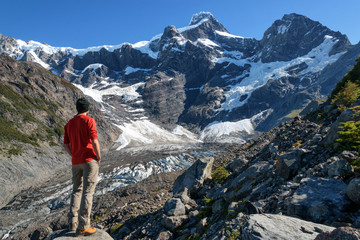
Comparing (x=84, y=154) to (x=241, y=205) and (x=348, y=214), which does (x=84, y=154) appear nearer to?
(x=241, y=205)

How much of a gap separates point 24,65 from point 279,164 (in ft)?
566

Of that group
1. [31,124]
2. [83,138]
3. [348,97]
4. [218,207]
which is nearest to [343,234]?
[218,207]

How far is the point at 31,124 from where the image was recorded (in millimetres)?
97500

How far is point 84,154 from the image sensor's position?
20.8 ft

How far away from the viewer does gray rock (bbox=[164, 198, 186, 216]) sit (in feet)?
30.2

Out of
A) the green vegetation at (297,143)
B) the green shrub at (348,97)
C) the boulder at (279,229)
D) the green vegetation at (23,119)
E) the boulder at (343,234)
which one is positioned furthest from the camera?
the green vegetation at (23,119)

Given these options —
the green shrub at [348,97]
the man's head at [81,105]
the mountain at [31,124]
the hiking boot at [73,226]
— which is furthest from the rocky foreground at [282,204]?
the mountain at [31,124]

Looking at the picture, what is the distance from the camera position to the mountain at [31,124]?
63.8 m

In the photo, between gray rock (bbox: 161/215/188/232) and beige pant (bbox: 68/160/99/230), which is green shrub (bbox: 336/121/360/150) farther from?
beige pant (bbox: 68/160/99/230)

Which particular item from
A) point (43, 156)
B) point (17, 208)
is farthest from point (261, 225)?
point (43, 156)

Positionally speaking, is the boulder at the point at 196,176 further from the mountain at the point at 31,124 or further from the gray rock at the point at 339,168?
the mountain at the point at 31,124

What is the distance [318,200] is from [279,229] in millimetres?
1503

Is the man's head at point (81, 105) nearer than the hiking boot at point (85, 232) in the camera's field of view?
No

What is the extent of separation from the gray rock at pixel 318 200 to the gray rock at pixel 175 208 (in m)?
5.23
